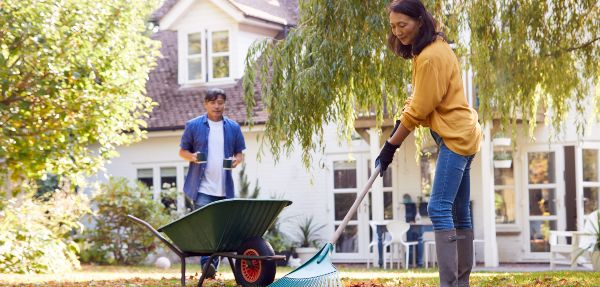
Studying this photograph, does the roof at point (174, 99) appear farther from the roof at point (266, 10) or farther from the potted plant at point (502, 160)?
the potted plant at point (502, 160)

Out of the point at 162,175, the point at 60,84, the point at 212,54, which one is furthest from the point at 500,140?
the point at 60,84

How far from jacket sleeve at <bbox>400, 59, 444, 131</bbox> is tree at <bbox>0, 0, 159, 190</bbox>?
802 centimetres

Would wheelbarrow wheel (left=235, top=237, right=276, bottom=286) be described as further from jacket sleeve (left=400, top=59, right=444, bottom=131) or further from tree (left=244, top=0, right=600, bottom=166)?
jacket sleeve (left=400, top=59, right=444, bottom=131)

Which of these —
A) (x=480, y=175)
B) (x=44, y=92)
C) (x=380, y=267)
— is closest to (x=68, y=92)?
(x=44, y=92)

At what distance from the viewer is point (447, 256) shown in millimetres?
5660

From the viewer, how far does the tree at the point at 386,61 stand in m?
9.58

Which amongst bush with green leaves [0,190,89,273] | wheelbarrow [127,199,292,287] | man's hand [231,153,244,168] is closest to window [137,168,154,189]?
bush with green leaves [0,190,89,273]

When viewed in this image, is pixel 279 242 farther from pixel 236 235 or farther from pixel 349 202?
pixel 236 235

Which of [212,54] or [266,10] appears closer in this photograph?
[212,54]

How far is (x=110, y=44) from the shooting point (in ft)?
48.4

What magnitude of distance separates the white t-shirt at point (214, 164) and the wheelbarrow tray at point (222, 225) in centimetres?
122

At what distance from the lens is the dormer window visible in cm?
2175

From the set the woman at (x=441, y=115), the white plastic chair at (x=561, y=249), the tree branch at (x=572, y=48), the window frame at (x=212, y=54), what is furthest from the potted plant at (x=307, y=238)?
the woman at (x=441, y=115)

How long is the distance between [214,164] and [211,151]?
147mm
